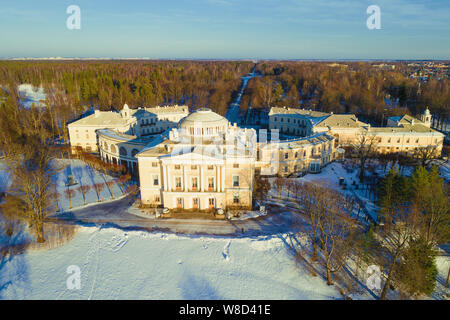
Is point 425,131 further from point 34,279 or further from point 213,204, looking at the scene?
point 34,279

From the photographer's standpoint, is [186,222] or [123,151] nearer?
[186,222]

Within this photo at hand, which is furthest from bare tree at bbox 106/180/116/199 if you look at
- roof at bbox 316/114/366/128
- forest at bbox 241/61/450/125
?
forest at bbox 241/61/450/125

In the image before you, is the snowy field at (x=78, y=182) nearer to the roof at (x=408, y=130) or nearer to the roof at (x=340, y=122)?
the roof at (x=340, y=122)

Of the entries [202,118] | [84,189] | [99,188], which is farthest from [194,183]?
[84,189]

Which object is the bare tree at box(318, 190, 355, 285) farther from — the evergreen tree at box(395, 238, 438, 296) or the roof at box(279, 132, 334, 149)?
the roof at box(279, 132, 334, 149)

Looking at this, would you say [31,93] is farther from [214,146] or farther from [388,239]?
[388,239]

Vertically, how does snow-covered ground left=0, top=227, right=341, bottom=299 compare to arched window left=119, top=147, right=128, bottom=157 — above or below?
below
